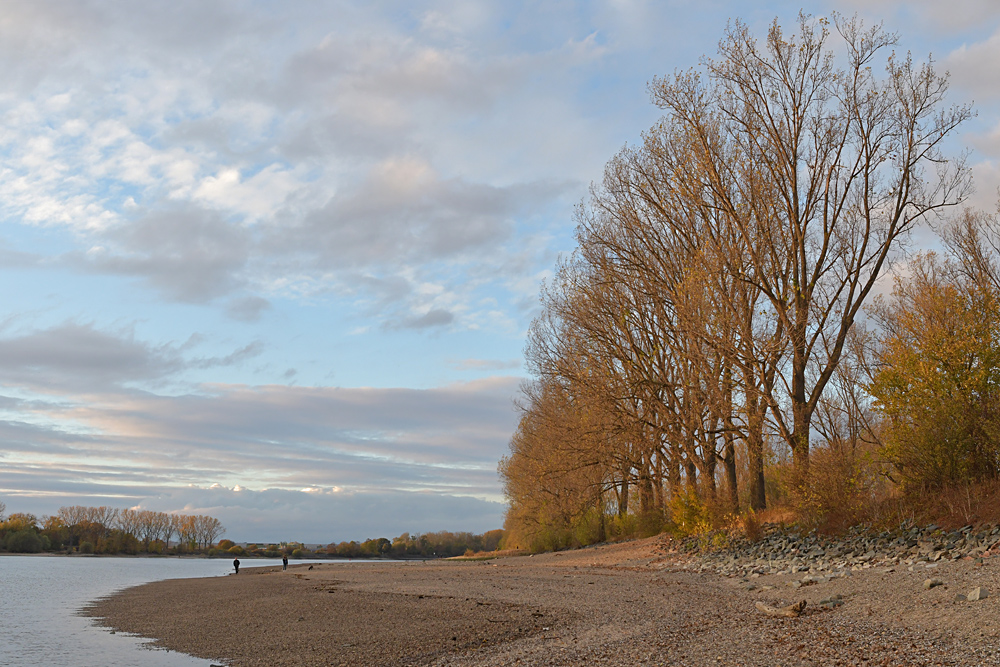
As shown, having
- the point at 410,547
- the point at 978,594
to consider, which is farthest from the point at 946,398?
the point at 410,547

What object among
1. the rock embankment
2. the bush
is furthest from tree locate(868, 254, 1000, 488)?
the bush

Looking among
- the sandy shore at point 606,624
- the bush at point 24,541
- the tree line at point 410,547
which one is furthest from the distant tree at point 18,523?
the sandy shore at point 606,624

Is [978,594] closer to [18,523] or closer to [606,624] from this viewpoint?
[606,624]

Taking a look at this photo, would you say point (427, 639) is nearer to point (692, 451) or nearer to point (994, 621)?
point (994, 621)

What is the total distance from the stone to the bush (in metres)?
127

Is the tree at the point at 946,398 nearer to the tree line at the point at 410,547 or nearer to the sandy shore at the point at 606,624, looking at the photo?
the sandy shore at the point at 606,624

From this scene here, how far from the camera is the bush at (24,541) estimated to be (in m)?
105

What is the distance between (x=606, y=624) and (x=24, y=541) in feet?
405

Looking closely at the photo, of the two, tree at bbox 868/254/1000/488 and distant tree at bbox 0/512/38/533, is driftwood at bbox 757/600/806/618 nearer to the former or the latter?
tree at bbox 868/254/1000/488

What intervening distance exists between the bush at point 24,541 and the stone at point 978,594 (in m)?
127

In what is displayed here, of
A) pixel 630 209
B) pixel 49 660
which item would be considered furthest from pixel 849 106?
pixel 49 660

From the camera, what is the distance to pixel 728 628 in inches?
441

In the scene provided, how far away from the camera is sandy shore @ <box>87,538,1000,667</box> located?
9109 mm

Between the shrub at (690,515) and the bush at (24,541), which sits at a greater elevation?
the shrub at (690,515)
